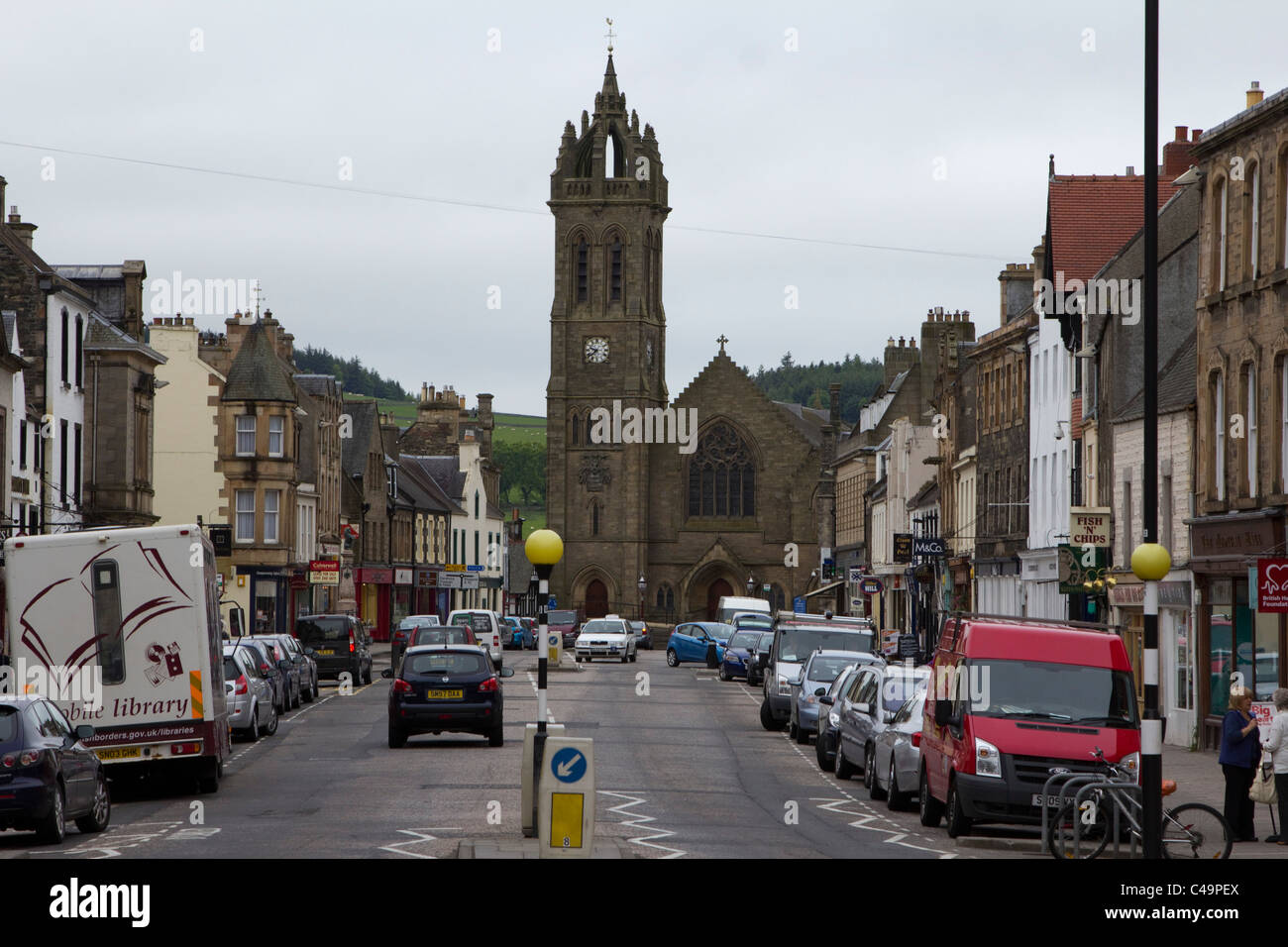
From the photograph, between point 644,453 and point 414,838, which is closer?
point 414,838

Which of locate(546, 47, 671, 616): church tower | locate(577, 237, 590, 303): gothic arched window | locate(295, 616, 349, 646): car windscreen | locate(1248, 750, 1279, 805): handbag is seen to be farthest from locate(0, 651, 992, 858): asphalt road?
locate(577, 237, 590, 303): gothic arched window

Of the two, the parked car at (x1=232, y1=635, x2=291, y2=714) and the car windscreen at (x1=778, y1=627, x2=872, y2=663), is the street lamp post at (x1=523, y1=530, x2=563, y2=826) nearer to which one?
the parked car at (x1=232, y1=635, x2=291, y2=714)

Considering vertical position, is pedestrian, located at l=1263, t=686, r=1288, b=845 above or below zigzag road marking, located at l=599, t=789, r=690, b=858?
above

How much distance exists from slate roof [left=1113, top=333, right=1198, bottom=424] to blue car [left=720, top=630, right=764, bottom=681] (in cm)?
1863

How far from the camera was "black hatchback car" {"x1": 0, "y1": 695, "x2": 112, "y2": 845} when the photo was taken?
17.3m

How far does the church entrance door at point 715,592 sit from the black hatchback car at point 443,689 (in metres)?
75.9

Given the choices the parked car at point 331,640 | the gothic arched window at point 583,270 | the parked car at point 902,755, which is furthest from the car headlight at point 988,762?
the gothic arched window at point 583,270

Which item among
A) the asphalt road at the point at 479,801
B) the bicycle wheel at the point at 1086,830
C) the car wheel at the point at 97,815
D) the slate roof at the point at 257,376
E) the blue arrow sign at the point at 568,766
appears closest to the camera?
the blue arrow sign at the point at 568,766

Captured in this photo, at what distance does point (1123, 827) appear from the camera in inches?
679

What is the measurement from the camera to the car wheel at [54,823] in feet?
57.9

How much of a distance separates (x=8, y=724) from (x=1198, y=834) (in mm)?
10130

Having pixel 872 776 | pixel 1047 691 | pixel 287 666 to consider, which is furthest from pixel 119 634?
pixel 287 666

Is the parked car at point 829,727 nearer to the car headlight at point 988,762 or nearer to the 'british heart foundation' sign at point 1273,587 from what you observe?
the 'british heart foundation' sign at point 1273,587

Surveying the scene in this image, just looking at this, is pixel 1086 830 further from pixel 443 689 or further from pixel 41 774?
pixel 443 689
